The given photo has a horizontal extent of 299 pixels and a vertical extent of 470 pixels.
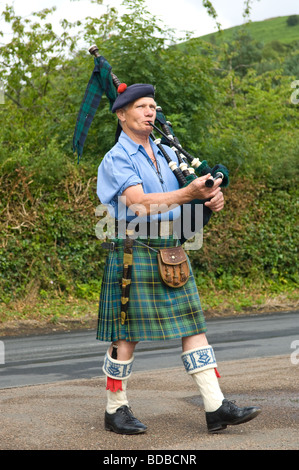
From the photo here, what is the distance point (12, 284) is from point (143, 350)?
4162 millimetres

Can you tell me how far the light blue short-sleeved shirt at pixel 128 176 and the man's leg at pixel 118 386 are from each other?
805mm

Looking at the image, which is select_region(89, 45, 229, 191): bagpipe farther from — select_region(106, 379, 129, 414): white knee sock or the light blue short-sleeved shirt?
select_region(106, 379, 129, 414): white knee sock

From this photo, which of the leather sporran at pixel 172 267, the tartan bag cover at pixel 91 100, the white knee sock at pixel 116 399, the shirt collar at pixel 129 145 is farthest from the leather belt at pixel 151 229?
the white knee sock at pixel 116 399

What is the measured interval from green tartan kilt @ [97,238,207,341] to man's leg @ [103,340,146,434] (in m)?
0.11

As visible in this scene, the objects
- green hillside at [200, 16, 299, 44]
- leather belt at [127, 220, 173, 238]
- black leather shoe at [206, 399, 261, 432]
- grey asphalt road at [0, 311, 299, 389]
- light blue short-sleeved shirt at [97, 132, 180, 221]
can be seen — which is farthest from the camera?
green hillside at [200, 16, 299, 44]

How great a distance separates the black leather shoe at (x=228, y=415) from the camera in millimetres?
4223

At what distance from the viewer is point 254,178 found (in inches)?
627

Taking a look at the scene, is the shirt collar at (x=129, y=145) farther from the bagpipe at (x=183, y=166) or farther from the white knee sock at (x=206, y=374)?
the white knee sock at (x=206, y=374)

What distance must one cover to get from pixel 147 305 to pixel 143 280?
0.15 meters

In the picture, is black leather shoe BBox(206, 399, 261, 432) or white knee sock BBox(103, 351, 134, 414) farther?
white knee sock BBox(103, 351, 134, 414)

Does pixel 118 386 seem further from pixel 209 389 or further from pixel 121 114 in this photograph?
pixel 121 114

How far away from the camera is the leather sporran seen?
4371 millimetres

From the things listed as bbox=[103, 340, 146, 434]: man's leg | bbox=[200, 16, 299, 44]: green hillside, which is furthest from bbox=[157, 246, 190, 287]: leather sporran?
bbox=[200, 16, 299, 44]: green hillside
